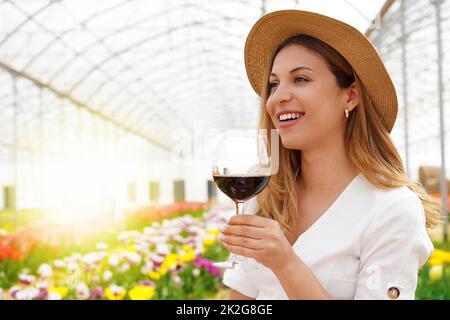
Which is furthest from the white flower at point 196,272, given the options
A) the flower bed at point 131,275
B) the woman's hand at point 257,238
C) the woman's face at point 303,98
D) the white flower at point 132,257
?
the woman's hand at point 257,238

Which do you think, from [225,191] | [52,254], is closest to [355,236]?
[225,191]

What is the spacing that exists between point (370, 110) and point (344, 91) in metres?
0.12

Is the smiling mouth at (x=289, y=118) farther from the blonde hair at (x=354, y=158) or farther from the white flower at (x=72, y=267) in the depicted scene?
the white flower at (x=72, y=267)

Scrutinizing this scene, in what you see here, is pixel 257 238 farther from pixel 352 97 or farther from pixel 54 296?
pixel 54 296

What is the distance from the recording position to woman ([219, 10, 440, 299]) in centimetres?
136

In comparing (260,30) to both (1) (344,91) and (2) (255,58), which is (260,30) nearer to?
(2) (255,58)

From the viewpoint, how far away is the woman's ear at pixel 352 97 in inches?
64.3

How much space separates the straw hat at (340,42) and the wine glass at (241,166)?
0.38m

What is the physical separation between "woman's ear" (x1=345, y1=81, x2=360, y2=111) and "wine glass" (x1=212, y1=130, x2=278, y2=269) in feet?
1.25

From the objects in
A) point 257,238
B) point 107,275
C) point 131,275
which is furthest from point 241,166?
point 131,275

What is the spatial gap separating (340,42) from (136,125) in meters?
18.6
